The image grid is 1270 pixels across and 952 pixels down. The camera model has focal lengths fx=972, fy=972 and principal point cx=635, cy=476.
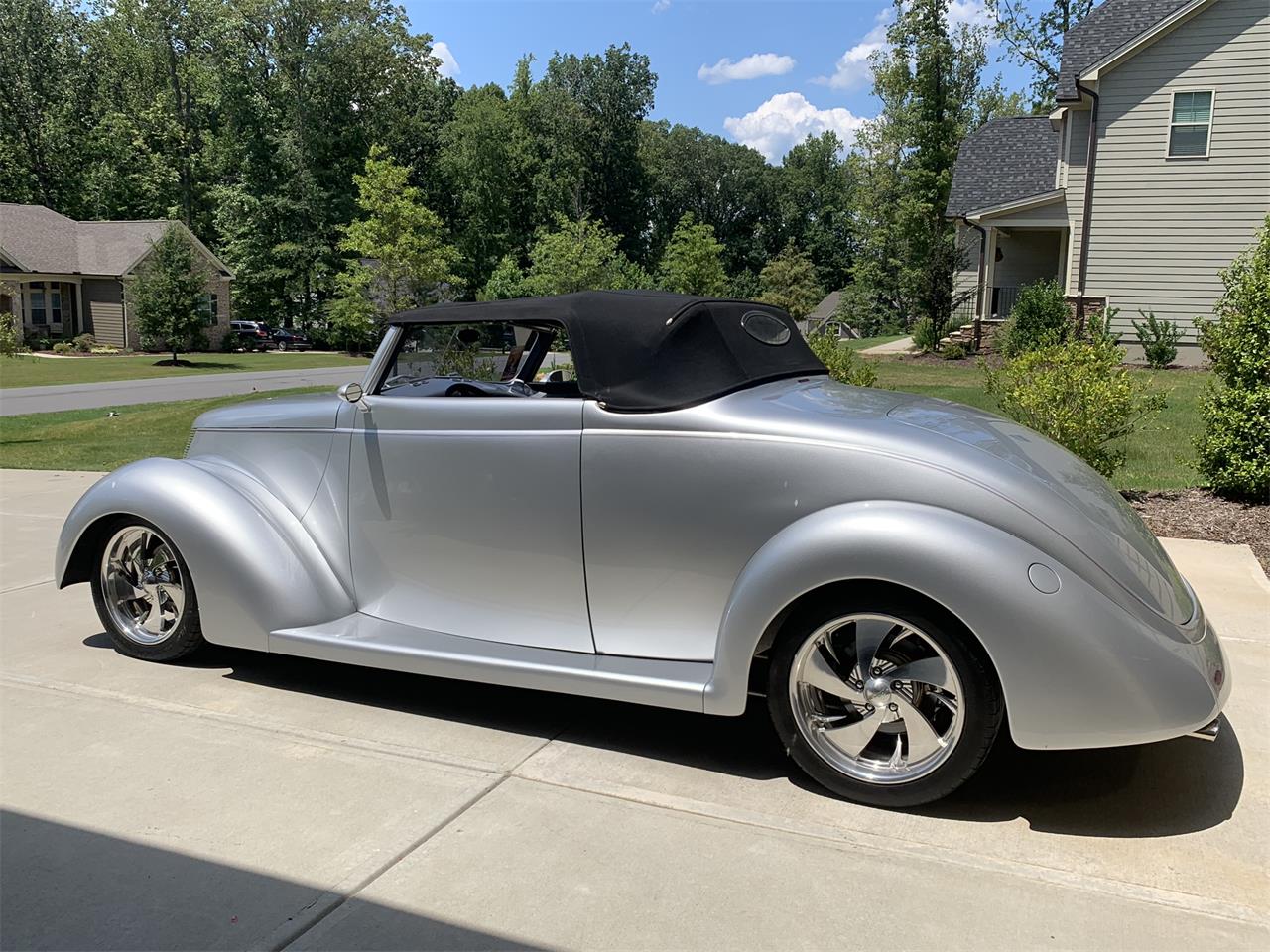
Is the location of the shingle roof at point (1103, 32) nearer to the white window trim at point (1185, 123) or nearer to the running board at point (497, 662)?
the white window trim at point (1185, 123)

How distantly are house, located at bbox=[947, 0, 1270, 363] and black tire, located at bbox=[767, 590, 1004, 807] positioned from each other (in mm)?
19936

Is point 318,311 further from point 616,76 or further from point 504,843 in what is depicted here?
point 504,843

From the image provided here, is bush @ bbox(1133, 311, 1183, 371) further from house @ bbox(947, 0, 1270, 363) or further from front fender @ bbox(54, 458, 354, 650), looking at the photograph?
front fender @ bbox(54, 458, 354, 650)

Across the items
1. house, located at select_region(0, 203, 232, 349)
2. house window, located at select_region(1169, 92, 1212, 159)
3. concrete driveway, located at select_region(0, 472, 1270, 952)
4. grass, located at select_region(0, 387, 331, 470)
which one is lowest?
grass, located at select_region(0, 387, 331, 470)

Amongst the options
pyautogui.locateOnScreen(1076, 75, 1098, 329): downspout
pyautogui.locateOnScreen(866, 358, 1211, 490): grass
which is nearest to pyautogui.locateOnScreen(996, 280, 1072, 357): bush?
pyautogui.locateOnScreen(866, 358, 1211, 490): grass

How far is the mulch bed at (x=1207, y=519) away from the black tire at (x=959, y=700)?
4.58 meters

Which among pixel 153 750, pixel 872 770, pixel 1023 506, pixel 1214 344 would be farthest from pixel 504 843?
pixel 1214 344

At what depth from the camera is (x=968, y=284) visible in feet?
112

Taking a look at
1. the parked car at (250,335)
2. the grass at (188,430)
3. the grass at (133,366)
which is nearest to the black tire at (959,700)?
the grass at (188,430)

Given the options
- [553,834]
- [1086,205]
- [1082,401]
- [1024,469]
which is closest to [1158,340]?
[1086,205]

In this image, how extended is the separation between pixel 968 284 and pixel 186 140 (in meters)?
44.0

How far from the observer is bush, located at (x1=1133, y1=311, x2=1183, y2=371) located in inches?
757

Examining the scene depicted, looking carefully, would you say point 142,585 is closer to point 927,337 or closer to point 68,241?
point 927,337

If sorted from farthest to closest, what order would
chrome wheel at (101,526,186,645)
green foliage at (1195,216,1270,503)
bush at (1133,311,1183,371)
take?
bush at (1133,311,1183,371)
green foliage at (1195,216,1270,503)
chrome wheel at (101,526,186,645)
